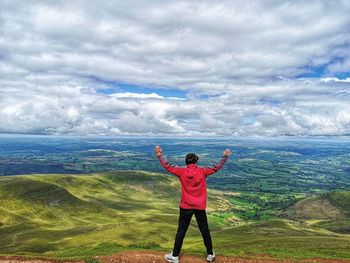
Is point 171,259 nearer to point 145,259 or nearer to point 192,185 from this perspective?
point 145,259

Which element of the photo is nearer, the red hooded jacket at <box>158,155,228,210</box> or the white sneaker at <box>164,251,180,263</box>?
the red hooded jacket at <box>158,155,228,210</box>

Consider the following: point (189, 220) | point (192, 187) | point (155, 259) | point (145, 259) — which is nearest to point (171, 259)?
point (155, 259)

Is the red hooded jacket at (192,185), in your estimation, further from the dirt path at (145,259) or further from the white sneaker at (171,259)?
the dirt path at (145,259)

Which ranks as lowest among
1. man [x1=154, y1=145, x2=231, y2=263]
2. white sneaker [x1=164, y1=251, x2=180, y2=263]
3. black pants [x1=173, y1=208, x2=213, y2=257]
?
white sneaker [x1=164, y1=251, x2=180, y2=263]

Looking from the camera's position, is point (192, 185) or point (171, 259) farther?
point (171, 259)

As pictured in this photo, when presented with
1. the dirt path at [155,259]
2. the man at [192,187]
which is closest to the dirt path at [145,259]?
the dirt path at [155,259]

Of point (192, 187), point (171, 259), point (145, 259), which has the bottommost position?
point (145, 259)

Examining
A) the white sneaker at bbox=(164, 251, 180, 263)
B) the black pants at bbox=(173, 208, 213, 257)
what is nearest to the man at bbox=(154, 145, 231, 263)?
the black pants at bbox=(173, 208, 213, 257)

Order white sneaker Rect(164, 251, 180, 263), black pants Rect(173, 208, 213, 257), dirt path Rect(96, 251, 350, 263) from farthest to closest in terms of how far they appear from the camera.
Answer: dirt path Rect(96, 251, 350, 263) → white sneaker Rect(164, 251, 180, 263) → black pants Rect(173, 208, 213, 257)

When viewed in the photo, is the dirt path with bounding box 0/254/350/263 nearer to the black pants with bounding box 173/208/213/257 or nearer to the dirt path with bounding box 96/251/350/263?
the dirt path with bounding box 96/251/350/263

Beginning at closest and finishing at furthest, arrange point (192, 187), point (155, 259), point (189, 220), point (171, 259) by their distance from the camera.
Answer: point (192, 187) → point (189, 220) → point (171, 259) → point (155, 259)

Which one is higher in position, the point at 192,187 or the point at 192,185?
the point at 192,185

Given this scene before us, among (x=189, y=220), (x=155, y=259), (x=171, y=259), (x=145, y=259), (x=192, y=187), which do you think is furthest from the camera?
(x=145, y=259)

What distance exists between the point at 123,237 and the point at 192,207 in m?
115
